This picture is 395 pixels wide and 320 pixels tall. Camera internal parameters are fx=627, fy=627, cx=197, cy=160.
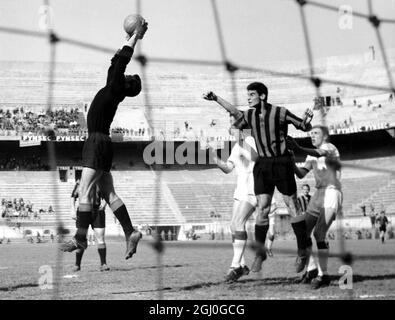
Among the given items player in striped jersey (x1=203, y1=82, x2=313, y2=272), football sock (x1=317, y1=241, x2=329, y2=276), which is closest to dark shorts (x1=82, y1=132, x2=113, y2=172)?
player in striped jersey (x1=203, y1=82, x2=313, y2=272)

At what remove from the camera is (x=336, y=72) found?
23.2m

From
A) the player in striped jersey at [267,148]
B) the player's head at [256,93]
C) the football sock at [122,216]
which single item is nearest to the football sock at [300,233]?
the player in striped jersey at [267,148]

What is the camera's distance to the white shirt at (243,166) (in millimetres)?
4266

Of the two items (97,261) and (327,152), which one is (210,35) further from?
(97,261)

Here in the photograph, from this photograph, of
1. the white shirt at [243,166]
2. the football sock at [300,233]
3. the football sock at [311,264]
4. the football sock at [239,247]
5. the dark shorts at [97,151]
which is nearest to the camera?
the dark shorts at [97,151]

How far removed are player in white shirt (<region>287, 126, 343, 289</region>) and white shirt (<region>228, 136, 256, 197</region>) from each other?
14.1 inches

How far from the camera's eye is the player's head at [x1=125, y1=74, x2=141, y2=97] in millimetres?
3656

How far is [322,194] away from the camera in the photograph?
447 cm

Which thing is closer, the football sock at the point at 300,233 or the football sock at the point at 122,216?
the football sock at the point at 122,216

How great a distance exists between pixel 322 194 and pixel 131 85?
1.66 metres

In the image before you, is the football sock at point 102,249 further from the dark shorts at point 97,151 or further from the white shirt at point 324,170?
the white shirt at point 324,170

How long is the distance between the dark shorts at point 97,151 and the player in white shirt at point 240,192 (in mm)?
930

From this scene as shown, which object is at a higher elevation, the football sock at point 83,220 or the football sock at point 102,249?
the football sock at point 83,220
